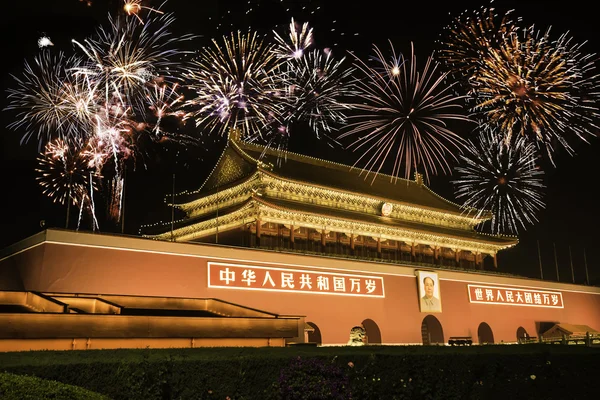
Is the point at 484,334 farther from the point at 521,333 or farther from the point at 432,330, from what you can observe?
the point at 432,330

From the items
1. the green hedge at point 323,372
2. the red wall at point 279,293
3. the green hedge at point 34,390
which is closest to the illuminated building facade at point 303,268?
the red wall at point 279,293

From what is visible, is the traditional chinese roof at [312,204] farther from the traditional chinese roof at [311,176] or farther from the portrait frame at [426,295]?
the portrait frame at [426,295]

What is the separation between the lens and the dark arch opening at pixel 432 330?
77.8 feet

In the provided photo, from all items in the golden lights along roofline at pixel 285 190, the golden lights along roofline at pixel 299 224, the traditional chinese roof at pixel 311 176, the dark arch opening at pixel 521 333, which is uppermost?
the traditional chinese roof at pixel 311 176

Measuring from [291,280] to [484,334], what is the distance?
11.1 metres

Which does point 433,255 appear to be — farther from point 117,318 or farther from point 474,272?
point 117,318

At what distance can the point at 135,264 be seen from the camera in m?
16.1

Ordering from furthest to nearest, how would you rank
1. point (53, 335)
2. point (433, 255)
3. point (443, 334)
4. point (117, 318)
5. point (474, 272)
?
point (433, 255) < point (474, 272) < point (443, 334) < point (117, 318) < point (53, 335)

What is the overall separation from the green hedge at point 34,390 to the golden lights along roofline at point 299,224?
49.8ft

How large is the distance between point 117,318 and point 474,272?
18.0m

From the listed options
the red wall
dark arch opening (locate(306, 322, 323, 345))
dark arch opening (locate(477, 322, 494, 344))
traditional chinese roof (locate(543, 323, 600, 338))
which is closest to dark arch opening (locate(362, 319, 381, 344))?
the red wall

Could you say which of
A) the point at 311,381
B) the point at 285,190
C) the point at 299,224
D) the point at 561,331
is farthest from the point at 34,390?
the point at 561,331

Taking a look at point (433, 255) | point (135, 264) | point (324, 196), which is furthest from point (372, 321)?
point (135, 264)

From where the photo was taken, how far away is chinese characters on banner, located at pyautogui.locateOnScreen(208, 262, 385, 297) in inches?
698
